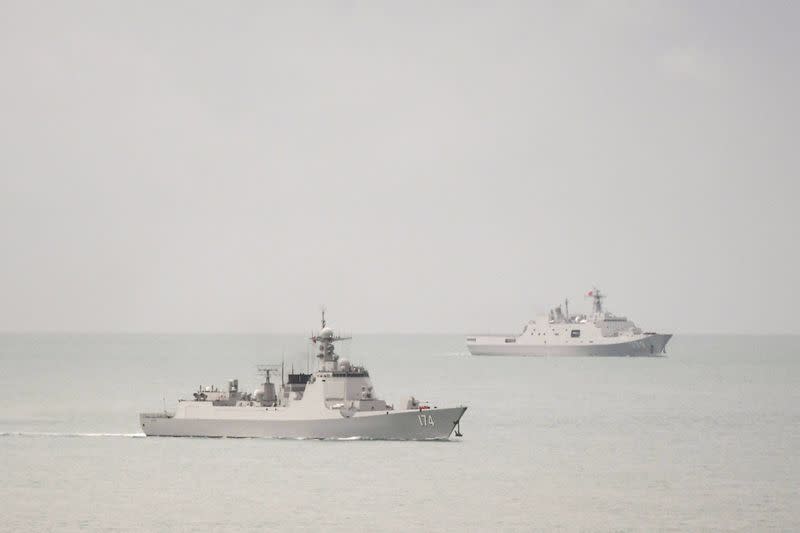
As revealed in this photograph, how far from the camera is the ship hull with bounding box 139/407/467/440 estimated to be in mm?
56312

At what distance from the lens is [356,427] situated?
56.6 m

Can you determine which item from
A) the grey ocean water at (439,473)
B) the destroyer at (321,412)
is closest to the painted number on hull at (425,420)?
the destroyer at (321,412)

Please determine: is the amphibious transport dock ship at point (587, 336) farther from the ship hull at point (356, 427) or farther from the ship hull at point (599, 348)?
the ship hull at point (356, 427)

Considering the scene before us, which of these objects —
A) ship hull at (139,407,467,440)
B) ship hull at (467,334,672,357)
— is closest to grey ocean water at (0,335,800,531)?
ship hull at (139,407,467,440)

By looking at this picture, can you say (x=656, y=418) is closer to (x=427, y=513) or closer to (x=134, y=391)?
(x=427, y=513)

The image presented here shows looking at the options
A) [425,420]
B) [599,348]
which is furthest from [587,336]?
[425,420]

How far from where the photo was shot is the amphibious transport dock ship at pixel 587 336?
174 m

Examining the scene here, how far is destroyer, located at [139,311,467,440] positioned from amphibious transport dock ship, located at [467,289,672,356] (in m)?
119

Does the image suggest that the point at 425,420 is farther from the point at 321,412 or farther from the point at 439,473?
the point at 439,473

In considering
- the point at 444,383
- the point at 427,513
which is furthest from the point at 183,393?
the point at 427,513

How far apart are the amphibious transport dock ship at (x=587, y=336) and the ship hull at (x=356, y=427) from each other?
4687 inches

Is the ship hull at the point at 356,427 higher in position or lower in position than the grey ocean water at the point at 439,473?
higher

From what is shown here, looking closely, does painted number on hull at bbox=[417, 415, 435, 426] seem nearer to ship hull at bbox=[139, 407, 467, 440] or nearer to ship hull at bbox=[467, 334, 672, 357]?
ship hull at bbox=[139, 407, 467, 440]

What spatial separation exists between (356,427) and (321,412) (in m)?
1.73
